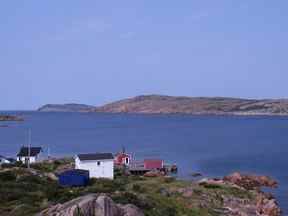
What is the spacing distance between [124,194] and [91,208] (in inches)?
306

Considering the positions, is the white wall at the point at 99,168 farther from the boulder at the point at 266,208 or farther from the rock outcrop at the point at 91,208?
the rock outcrop at the point at 91,208

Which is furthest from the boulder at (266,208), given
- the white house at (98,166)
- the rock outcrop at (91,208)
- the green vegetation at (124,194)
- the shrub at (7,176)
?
the rock outcrop at (91,208)

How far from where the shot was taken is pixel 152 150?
11350 centimetres

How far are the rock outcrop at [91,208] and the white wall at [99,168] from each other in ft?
79.1

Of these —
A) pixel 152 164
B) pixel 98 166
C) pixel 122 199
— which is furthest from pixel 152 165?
pixel 122 199

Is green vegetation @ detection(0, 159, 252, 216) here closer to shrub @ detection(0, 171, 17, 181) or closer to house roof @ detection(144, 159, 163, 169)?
shrub @ detection(0, 171, 17, 181)

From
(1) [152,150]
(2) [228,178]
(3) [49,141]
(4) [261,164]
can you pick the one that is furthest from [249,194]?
(3) [49,141]

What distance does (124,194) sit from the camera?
36.0 metres

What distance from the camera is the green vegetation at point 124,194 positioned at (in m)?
33.3

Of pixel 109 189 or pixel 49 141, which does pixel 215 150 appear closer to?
pixel 49 141

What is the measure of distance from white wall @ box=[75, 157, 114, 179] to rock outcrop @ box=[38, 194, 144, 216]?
24.1 metres

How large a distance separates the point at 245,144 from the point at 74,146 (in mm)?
39291

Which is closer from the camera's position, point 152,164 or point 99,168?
point 99,168

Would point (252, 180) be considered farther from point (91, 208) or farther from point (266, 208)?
point (91, 208)
